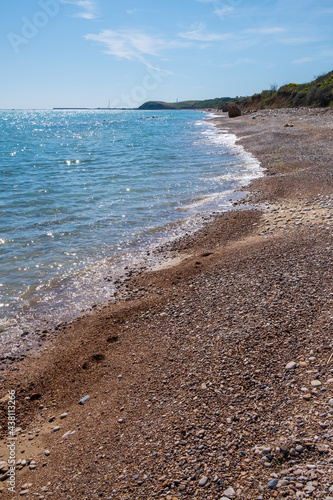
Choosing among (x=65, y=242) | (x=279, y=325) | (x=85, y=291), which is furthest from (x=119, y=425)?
(x=65, y=242)

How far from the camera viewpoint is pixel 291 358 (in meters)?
5.55

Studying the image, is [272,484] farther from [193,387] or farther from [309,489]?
[193,387]

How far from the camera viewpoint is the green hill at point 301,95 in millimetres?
55309

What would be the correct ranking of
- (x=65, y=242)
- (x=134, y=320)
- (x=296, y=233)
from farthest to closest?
1. (x=65, y=242)
2. (x=296, y=233)
3. (x=134, y=320)

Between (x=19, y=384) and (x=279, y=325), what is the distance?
4947 millimetres

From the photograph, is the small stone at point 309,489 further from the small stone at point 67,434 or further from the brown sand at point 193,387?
the small stone at point 67,434

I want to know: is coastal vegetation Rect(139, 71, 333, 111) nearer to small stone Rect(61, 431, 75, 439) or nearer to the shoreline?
the shoreline

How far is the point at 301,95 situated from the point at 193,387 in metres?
73.3

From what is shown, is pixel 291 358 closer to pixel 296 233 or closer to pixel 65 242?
pixel 296 233

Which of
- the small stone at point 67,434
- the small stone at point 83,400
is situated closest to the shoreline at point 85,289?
the small stone at point 83,400

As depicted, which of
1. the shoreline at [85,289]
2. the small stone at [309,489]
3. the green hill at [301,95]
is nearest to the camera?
the small stone at [309,489]

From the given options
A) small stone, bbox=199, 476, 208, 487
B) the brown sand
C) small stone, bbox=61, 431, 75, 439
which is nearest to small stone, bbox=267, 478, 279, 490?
the brown sand

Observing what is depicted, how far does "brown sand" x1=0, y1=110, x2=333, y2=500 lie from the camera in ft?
13.3

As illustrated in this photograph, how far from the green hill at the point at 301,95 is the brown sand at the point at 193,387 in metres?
52.8
